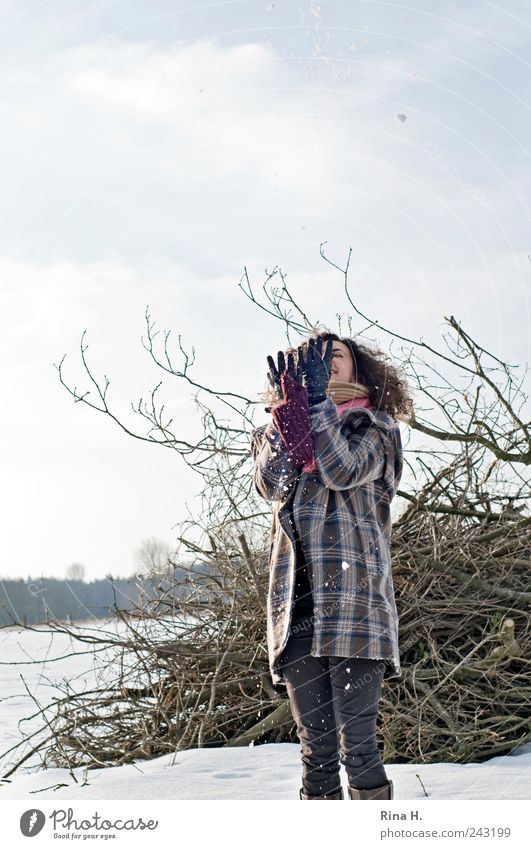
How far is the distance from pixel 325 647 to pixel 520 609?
1.83 metres

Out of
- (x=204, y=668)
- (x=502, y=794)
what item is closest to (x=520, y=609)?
(x=502, y=794)

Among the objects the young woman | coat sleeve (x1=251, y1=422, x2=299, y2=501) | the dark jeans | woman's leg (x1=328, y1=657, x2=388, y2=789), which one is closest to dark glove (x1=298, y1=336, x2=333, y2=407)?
the young woman

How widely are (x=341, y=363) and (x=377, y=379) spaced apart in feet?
0.48

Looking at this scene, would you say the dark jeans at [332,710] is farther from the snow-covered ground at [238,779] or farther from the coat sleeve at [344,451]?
the snow-covered ground at [238,779]

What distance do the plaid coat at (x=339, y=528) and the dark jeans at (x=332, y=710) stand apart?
1.8 inches

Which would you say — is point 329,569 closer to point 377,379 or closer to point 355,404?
point 355,404

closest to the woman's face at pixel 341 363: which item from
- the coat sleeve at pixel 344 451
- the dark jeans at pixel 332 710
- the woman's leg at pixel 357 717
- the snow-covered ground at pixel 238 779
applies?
the coat sleeve at pixel 344 451

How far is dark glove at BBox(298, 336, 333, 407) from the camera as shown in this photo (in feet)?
7.33

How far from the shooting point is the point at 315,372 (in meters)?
2.27

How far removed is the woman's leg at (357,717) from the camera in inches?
80.0

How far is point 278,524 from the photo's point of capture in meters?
2.28

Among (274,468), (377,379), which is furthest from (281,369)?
(377,379)

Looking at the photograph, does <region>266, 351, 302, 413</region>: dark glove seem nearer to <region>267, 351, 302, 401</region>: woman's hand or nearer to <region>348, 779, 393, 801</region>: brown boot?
<region>267, 351, 302, 401</region>: woman's hand

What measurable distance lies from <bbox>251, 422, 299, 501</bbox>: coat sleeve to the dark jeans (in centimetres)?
33
